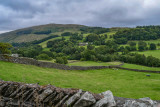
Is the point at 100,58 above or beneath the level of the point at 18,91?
beneath

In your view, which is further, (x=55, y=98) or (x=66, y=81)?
(x=66, y=81)

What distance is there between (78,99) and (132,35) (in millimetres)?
170414

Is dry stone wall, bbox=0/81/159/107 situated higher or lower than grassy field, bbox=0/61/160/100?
higher

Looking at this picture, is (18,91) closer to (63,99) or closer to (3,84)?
(3,84)

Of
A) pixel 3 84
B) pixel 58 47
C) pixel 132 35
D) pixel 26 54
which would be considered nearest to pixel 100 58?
pixel 26 54

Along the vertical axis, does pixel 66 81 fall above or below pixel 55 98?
below

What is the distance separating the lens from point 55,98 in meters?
6.03

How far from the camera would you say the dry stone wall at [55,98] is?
5.48m

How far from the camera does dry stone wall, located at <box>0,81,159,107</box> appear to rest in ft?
18.0

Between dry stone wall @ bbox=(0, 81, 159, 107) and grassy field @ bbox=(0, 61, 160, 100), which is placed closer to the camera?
dry stone wall @ bbox=(0, 81, 159, 107)

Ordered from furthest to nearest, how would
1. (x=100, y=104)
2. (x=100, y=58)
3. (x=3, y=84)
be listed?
(x=100, y=58) → (x=3, y=84) → (x=100, y=104)

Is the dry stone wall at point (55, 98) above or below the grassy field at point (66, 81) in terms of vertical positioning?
above

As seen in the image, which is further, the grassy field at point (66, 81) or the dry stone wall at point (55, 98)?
the grassy field at point (66, 81)

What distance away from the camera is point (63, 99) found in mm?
5879
